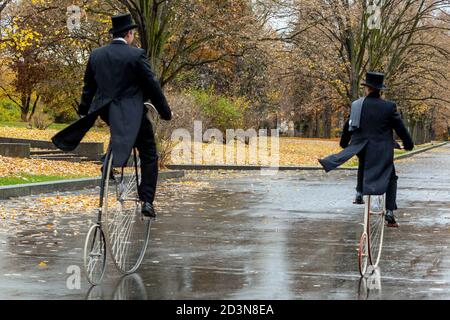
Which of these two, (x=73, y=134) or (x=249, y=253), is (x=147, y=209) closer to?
(x=73, y=134)

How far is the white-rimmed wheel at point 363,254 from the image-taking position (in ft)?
27.8

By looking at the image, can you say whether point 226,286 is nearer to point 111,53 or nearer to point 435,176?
point 111,53

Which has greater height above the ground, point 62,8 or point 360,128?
point 62,8

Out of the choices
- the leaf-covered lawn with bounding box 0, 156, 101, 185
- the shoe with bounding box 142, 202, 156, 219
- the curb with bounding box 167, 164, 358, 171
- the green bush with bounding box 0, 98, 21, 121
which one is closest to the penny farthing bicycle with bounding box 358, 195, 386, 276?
the shoe with bounding box 142, 202, 156, 219

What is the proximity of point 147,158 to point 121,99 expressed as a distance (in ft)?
2.18

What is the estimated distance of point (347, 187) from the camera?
22609mm

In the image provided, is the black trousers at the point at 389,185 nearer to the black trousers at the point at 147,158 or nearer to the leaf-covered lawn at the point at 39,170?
the black trousers at the point at 147,158

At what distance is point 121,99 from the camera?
26.6 feet

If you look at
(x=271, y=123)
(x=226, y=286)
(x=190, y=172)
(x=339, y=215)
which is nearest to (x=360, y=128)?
→ (x=226, y=286)

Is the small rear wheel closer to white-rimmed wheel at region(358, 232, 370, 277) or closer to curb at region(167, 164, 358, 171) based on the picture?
white-rimmed wheel at region(358, 232, 370, 277)

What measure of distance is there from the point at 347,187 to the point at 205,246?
12.2 m

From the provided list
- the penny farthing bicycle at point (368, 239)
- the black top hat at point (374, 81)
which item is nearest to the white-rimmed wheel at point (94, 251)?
the penny farthing bicycle at point (368, 239)

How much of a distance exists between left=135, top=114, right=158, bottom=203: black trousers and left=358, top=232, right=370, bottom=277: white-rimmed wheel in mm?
2043

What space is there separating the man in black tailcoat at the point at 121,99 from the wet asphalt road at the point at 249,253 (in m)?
1.25
